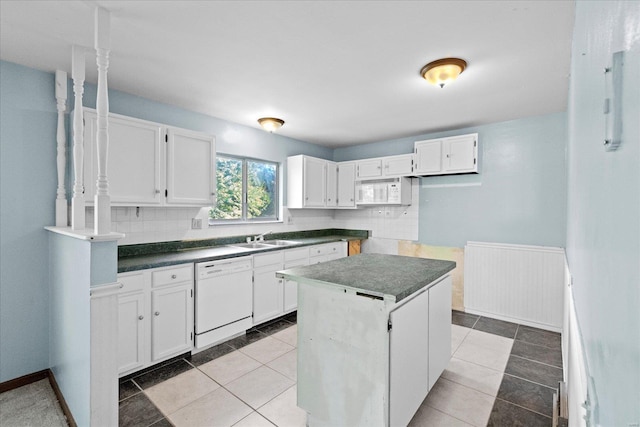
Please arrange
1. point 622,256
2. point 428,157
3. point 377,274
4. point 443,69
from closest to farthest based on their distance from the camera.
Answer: point 622,256 < point 377,274 < point 443,69 < point 428,157

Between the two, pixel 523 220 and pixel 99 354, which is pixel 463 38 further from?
pixel 99 354

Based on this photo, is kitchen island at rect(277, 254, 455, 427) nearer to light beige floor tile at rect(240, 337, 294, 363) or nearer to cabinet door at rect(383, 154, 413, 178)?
light beige floor tile at rect(240, 337, 294, 363)

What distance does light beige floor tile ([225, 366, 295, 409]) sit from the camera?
228cm

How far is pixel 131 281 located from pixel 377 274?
2026 millimetres

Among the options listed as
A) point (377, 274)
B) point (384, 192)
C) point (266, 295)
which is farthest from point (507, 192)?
point (266, 295)

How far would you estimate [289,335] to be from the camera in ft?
11.2

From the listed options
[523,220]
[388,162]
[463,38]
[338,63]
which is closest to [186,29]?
[338,63]

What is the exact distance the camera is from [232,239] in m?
3.95

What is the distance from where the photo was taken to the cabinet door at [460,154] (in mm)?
3857

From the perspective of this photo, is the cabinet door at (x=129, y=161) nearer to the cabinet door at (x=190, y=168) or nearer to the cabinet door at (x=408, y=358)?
the cabinet door at (x=190, y=168)

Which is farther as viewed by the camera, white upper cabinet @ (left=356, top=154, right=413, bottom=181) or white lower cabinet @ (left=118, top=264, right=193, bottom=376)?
white upper cabinet @ (left=356, top=154, right=413, bottom=181)

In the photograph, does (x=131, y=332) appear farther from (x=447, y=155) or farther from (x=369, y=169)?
(x=447, y=155)

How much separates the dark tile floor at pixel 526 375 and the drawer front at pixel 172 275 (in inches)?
106

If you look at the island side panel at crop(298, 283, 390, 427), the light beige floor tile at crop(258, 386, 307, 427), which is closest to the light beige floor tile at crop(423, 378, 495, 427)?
the island side panel at crop(298, 283, 390, 427)
